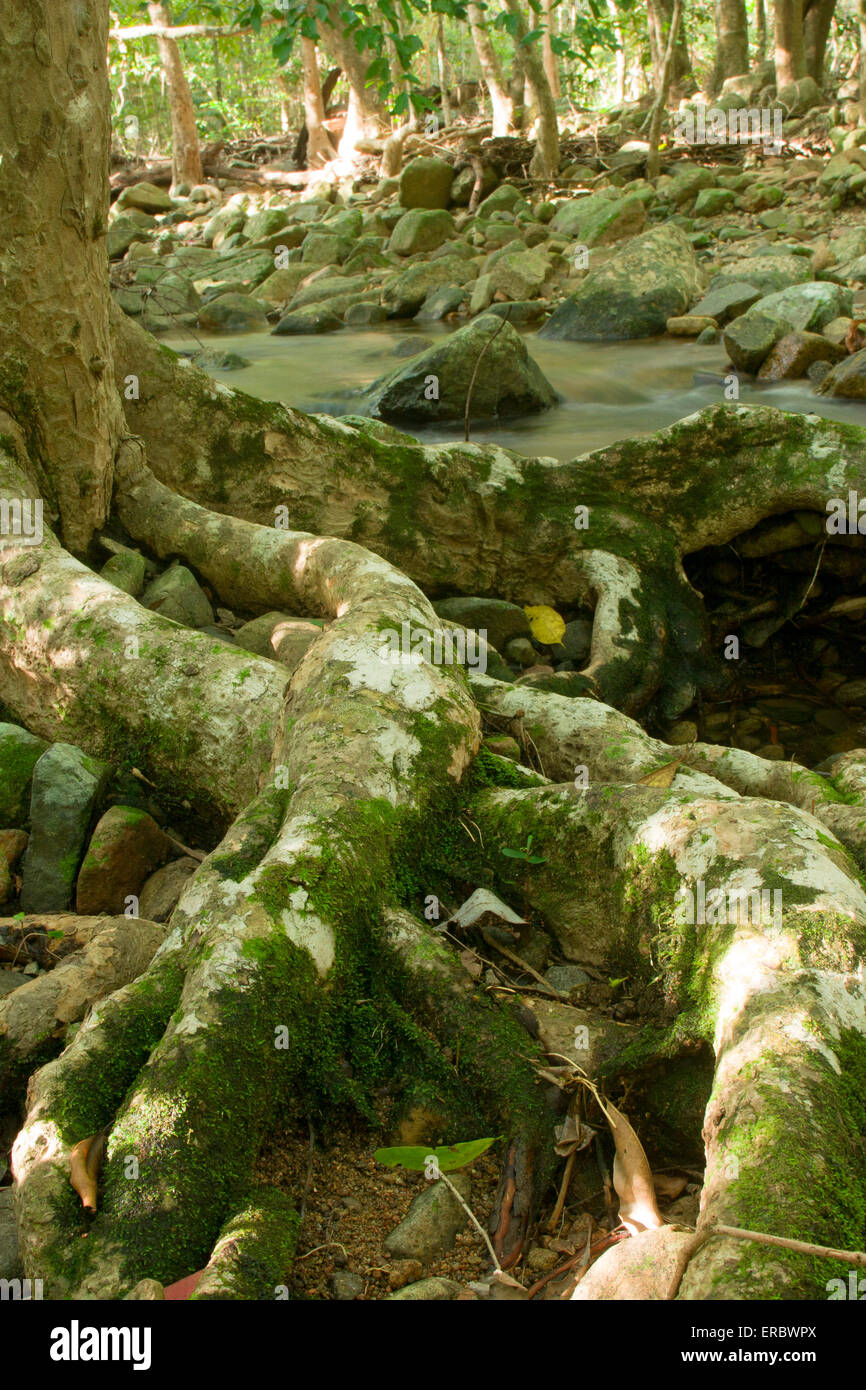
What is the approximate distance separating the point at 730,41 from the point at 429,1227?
90.8 ft

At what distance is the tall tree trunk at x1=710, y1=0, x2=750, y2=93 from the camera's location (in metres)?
23.5

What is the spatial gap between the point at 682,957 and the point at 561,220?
17144mm

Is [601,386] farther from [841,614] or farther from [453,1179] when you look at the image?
[453,1179]

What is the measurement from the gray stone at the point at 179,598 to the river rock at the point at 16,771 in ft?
3.60

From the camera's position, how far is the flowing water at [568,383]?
973 centimetres

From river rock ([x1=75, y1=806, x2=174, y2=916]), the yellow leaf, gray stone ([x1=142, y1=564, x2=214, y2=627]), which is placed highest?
gray stone ([x1=142, y1=564, x2=214, y2=627])

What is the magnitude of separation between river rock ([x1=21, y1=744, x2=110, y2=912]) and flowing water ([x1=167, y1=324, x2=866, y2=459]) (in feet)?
20.1

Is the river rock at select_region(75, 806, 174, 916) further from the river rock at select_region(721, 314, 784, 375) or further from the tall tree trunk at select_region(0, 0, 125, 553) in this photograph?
the river rock at select_region(721, 314, 784, 375)

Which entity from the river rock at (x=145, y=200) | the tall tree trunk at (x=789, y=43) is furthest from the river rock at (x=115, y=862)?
the river rock at (x=145, y=200)

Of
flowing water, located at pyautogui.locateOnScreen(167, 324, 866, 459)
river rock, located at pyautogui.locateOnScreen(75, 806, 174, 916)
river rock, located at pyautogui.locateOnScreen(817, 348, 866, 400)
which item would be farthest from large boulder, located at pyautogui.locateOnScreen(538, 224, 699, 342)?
river rock, located at pyautogui.locateOnScreen(75, 806, 174, 916)

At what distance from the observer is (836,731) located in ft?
20.7

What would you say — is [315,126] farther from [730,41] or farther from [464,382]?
[464,382]

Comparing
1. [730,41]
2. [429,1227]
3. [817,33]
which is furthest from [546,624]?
[730,41]

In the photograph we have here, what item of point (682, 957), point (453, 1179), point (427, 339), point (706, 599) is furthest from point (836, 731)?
point (427, 339)
